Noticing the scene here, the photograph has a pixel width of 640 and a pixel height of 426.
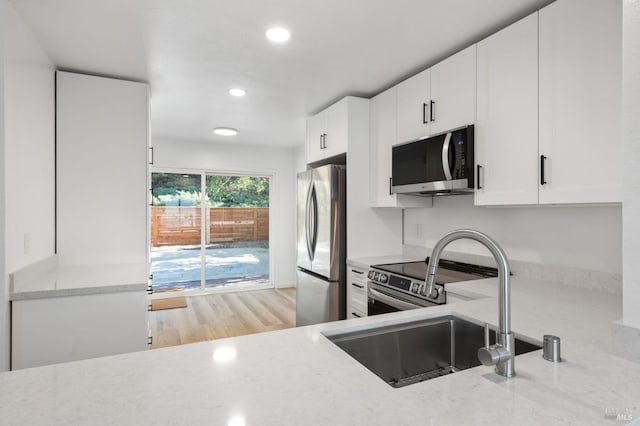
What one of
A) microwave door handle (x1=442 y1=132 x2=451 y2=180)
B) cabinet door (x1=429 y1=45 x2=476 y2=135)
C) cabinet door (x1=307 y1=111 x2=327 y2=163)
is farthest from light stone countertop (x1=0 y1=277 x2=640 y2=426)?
cabinet door (x1=307 y1=111 x2=327 y2=163)

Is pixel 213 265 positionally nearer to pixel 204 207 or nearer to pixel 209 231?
pixel 209 231

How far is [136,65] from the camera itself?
2559 mm

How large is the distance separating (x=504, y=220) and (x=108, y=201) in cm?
290

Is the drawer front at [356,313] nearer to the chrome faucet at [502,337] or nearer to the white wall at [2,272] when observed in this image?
the chrome faucet at [502,337]

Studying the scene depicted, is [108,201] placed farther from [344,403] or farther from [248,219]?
[248,219]

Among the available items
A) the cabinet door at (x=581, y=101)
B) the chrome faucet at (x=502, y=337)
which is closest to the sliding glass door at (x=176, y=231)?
the cabinet door at (x=581, y=101)

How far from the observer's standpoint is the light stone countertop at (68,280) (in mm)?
1877

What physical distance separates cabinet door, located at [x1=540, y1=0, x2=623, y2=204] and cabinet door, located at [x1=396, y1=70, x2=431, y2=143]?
86cm

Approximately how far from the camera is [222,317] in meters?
4.38

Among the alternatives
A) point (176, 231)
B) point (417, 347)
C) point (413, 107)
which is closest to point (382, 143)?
point (413, 107)

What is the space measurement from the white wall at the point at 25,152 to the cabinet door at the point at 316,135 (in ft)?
7.31

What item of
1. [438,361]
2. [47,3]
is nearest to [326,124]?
[47,3]

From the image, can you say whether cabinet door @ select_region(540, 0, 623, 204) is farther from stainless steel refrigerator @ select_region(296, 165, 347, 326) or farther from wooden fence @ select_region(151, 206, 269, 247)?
wooden fence @ select_region(151, 206, 269, 247)

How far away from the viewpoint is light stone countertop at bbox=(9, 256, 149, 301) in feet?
6.16
